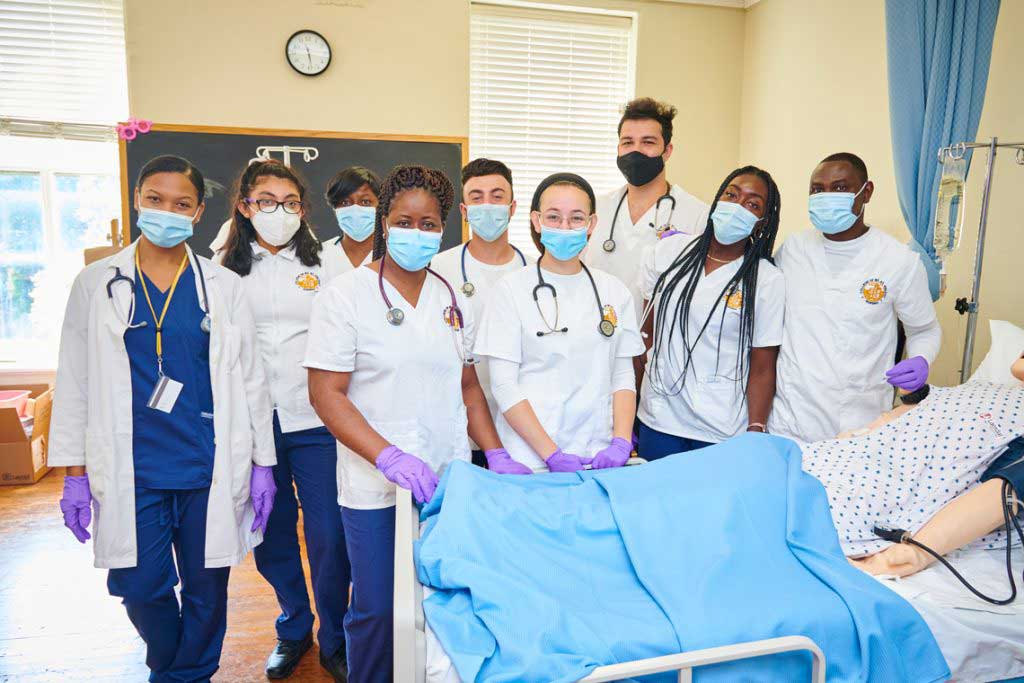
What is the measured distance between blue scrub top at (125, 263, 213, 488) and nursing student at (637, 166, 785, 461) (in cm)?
124

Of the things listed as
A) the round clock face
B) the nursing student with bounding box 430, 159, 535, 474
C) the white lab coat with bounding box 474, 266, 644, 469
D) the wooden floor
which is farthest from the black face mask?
the round clock face

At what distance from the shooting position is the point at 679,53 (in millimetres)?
4133

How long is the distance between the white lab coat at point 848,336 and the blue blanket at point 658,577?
0.59 metres

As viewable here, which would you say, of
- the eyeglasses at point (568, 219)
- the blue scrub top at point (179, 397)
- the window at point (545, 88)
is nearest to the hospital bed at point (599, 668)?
the blue scrub top at point (179, 397)

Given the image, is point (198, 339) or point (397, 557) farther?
point (198, 339)

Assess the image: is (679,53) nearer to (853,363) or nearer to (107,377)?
(853,363)

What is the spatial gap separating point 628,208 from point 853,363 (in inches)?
36.2

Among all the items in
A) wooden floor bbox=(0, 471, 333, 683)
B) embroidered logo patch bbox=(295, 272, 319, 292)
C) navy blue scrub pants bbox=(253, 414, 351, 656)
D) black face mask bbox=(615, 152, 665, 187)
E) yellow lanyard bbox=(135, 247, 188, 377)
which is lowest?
wooden floor bbox=(0, 471, 333, 683)

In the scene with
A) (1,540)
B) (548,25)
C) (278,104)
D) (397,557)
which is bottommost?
(1,540)

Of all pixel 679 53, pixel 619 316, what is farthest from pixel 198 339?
pixel 679 53

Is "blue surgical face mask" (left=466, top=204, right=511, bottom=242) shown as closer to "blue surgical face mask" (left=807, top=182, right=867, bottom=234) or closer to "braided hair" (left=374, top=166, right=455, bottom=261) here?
"braided hair" (left=374, top=166, right=455, bottom=261)

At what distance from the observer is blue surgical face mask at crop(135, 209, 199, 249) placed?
160cm

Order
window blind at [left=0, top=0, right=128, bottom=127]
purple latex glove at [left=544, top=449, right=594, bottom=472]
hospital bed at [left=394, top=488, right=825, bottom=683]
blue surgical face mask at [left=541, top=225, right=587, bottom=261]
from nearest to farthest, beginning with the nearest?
hospital bed at [left=394, top=488, right=825, bottom=683] < purple latex glove at [left=544, top=449, right=594, bottom=472] < blue surgical face mask at [left=541, top=225, right=587, bottom=261] < window blind at [left=0, top=0, right=128, bottom=127]

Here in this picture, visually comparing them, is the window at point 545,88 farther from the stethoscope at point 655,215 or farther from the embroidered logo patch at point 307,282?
the embroidered logo patch at point 307,282
